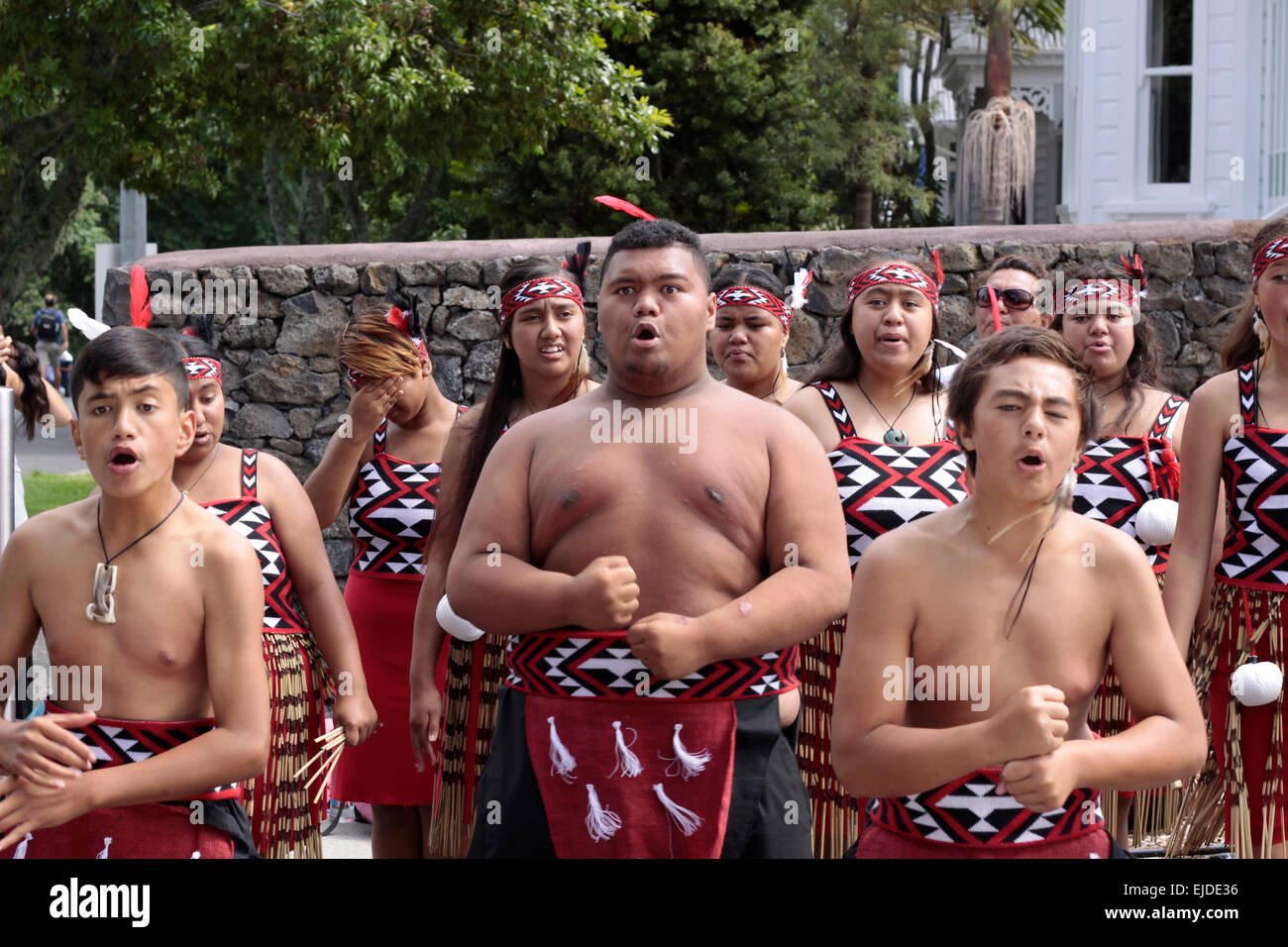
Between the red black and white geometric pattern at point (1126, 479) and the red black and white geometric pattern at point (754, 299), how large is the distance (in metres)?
1.06

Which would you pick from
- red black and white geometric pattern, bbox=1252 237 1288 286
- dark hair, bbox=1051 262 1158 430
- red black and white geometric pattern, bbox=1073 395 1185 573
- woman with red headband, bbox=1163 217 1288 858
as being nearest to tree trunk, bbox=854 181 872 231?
dark hair, bbox=1051 262 1158 430

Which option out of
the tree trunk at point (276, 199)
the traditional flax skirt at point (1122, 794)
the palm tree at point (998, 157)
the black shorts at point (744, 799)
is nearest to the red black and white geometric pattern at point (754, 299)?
the traditional flax skirt at point (1122, 794)

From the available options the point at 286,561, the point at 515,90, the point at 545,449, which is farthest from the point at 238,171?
the point at 545,449

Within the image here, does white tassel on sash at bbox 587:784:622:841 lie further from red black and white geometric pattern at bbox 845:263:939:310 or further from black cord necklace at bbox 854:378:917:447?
red black and white geometric pattern at bbox 845:263:939:310

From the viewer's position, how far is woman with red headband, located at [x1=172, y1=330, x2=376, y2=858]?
12.3ft

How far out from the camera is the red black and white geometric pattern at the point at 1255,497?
11.8ft

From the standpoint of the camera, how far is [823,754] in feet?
13.3

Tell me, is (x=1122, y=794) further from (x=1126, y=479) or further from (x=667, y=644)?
(x=667, y=644)

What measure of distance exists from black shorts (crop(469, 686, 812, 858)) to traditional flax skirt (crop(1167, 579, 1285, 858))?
4.80 feet

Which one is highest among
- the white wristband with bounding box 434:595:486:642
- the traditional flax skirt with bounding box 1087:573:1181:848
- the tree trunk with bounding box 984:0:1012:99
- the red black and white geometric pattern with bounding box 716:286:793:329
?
the tree trunk with bounding box 984:0:1012:99

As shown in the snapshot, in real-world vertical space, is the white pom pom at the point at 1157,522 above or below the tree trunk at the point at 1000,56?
below

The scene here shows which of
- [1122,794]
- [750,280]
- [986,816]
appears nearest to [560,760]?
[986,816]

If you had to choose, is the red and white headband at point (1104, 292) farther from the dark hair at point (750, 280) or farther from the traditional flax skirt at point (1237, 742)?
the traditional flax skirt at point (1237, 742)

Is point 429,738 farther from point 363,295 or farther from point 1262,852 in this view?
point 363,295
